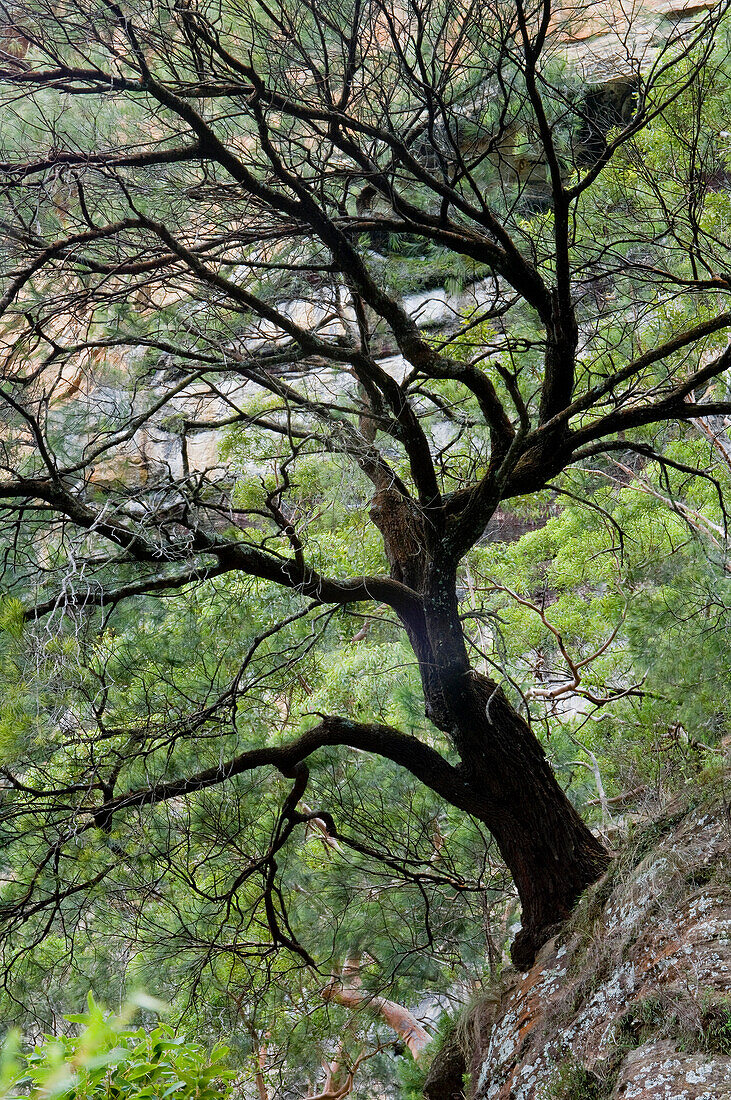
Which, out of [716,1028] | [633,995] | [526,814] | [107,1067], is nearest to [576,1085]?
[633,995]

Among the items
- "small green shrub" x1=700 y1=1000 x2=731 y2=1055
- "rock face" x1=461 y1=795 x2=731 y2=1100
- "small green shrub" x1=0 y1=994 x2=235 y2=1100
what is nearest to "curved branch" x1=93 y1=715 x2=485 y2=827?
"rock face" x1=461 y1=795 x2=731 y2=1100

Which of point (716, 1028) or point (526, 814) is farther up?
point (526, 814)

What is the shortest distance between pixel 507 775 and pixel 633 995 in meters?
0.90

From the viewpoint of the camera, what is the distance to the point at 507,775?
332 centimetres

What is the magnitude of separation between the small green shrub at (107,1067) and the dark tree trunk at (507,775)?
75.9 inches

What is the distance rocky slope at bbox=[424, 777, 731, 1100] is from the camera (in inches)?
88.7

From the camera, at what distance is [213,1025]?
14.1ft

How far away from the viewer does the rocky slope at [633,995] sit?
2252 millimetres

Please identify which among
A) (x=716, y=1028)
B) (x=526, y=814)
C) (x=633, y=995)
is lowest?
(x=716, y=1028)

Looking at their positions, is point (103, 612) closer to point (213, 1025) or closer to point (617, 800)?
point (213, 1025)

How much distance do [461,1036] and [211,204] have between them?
140 inches

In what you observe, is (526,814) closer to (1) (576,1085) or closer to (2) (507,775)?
(2) (507,775)

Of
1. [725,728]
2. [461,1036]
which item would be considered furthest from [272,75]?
[461,1036]

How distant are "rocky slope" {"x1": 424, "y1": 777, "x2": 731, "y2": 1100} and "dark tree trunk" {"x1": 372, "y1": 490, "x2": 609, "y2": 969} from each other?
0.15 m
